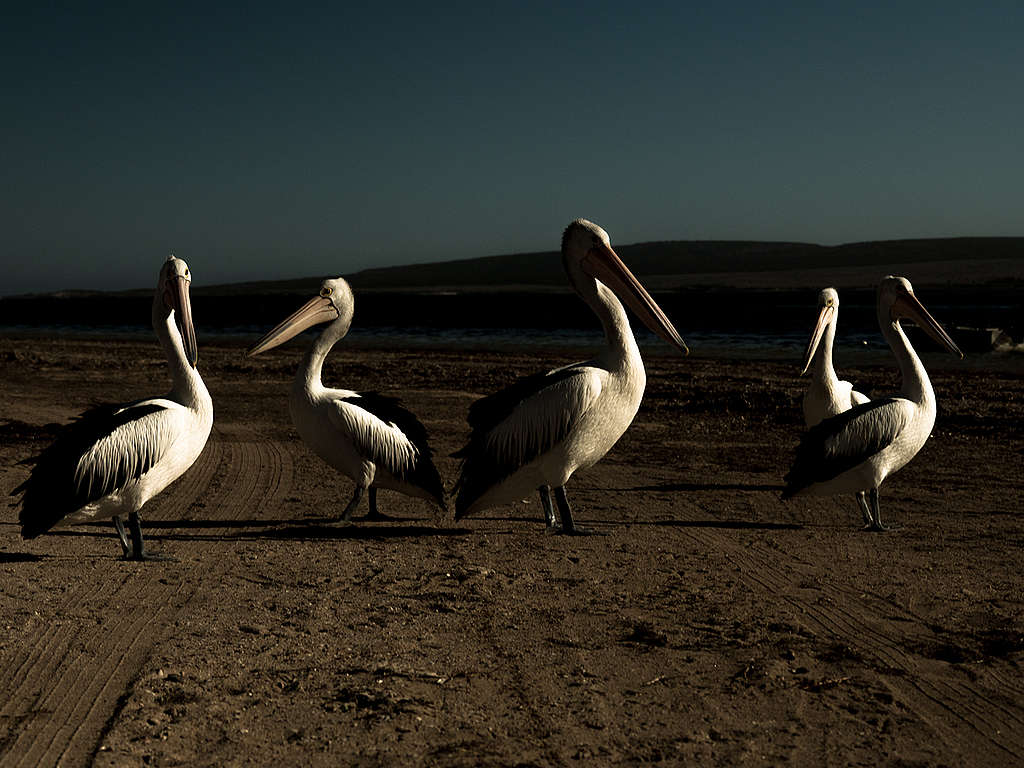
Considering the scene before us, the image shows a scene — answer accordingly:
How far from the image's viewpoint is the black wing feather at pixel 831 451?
5.94 m

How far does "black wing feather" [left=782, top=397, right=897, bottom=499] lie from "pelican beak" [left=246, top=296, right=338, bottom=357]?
Answer: 3.23m

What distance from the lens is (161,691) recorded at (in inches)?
129

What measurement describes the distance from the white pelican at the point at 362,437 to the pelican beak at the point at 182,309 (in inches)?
26.9

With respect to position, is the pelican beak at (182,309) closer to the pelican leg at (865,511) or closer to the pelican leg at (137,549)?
the pelican leg at (137,549)

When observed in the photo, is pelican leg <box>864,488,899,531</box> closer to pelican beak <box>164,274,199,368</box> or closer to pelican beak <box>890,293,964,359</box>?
pelican beak <box>890,293,964,359</box>

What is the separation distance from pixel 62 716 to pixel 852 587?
3.46m

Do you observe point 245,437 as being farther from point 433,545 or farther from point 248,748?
point 248,748

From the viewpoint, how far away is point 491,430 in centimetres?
571

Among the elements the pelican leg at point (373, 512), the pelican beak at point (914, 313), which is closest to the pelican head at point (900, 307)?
the pelican beak at point (914, 313)

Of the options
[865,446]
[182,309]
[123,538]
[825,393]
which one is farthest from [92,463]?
[825,393]

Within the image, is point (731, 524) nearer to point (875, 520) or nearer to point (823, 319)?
point (875, 520)

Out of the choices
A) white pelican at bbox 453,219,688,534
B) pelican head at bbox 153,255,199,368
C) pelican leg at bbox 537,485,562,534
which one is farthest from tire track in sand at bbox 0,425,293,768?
pelican leg at bbox 537,485,562,534

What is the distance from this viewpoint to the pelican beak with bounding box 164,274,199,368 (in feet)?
17.6

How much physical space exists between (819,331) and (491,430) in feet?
12.2
